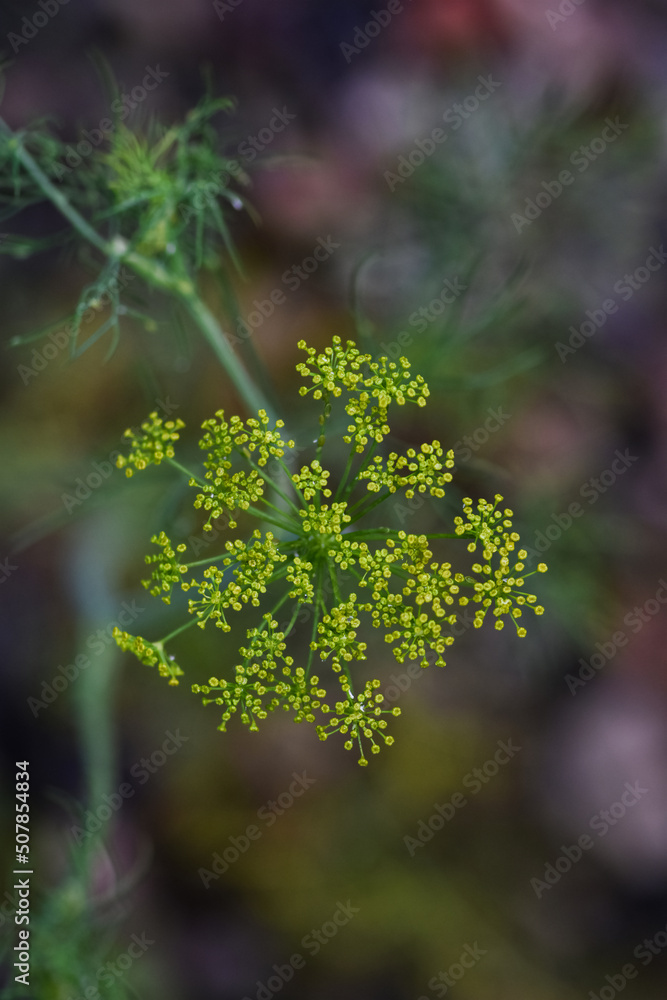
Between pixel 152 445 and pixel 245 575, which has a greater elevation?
pixel 152 445

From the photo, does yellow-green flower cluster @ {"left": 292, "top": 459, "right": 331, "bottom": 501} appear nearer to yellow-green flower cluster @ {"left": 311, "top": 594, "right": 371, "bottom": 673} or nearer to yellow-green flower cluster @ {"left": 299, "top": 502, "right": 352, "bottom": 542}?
yellow-green flower cluster @ {"left": 299, "top": 502, "right": 352, "bottom": 542}

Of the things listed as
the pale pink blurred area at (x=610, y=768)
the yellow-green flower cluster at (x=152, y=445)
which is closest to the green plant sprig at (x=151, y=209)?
the yellow-green flower cluster at (x=152, y=445)

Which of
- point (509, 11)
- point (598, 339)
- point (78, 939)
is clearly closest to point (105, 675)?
point (78, 939)

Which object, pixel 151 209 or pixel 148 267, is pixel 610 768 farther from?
pixel 151 209

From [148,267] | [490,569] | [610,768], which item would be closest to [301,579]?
[490,569]

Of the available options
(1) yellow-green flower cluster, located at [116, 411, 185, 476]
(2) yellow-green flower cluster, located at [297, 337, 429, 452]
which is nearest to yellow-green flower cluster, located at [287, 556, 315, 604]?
(2) yellow-green flower cluster, located at [297, 337, 429, 452]

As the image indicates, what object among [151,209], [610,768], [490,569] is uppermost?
[151,209]

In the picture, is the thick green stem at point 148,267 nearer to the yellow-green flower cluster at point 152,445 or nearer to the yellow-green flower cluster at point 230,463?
the yellow-green flower cluster at point 152,445

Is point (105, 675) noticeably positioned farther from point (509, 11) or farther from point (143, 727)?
point (509, 11)
